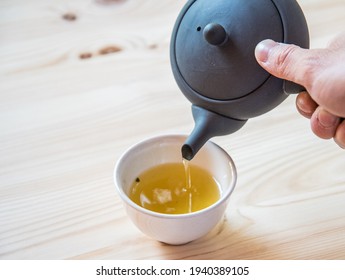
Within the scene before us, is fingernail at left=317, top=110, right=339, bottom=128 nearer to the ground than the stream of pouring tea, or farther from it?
farther from it

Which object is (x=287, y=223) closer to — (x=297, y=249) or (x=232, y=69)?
(x=297, y=249)

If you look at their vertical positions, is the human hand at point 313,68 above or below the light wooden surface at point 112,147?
above

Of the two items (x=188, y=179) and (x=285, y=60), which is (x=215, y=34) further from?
(x=188, y=179)

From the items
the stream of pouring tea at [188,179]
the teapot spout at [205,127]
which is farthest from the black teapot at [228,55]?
the stream of pouring tea at [188,179]

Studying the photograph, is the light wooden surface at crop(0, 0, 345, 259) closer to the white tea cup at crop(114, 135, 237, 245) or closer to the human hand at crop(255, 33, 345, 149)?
the white tea cup at crop(114, 135, 237, 245)

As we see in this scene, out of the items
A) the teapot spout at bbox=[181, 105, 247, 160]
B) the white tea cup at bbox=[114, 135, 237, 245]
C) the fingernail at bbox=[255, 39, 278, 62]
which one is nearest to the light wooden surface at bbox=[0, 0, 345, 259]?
the white tea cup at bbox=[114, 135, 237, 245]

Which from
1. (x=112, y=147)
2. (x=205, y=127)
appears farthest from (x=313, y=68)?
(x=112, y=147)

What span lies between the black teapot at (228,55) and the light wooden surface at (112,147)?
0.20 metres

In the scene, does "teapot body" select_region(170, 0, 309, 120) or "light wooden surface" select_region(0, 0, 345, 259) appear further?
"light wooden surface" select_region(0, 0, 345, 259)

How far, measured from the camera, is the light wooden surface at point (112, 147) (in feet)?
2.52

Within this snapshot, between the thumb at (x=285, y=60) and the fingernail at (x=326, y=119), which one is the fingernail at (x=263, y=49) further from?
the fingernail at (x=326, y=119)

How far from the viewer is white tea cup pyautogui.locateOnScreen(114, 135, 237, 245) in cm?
67

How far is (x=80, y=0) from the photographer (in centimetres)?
131

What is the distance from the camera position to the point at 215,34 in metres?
0.61
